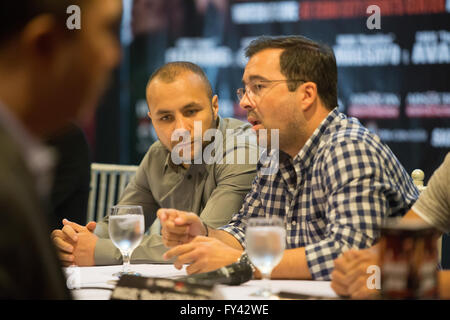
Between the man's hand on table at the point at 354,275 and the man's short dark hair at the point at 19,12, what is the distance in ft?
3.01

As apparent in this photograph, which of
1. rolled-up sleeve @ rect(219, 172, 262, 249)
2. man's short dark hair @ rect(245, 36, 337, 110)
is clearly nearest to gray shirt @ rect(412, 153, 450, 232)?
man's short dark hair @ rect(245, 36, 337, 110)

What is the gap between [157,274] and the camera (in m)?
1.59

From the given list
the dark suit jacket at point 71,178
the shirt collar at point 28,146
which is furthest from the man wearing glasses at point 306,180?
the dark suit jacket at point 71,178

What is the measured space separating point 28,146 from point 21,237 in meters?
0.09

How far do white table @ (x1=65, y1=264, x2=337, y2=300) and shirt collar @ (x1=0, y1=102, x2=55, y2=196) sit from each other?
0.62 m

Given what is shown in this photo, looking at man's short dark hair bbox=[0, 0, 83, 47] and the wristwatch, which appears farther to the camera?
the wristwatch

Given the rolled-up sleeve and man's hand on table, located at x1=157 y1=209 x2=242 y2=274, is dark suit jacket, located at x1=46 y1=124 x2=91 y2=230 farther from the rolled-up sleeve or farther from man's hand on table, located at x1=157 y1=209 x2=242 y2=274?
man's hand on table, located at x1=157 y1=209 x2=242 y2=274

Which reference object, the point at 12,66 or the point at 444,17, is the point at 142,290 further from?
the point at 444,17

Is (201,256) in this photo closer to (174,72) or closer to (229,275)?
(229,275)

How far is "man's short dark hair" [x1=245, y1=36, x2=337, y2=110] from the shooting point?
1.98 m

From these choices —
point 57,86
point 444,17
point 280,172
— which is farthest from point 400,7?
point 57,86

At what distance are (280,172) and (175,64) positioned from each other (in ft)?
2.39

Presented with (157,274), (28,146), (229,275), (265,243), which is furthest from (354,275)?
(28,146)

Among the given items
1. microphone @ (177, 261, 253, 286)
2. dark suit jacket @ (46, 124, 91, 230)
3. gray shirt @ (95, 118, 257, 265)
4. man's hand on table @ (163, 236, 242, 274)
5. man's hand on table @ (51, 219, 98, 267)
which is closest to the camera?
microphone @ (177, 261, 253, 286)
